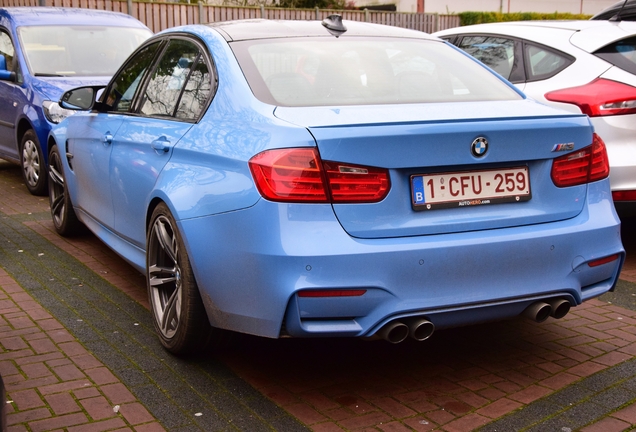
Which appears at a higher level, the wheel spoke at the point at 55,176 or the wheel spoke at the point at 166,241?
the wheel spoke at the point at 166,241

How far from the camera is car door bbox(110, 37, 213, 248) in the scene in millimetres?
4160

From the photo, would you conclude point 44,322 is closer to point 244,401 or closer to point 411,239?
point 244,401

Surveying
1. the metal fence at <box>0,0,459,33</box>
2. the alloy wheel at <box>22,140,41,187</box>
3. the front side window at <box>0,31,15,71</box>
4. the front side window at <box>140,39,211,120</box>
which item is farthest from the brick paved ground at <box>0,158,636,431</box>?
the metal fence at <box>0,0,459,33</box>

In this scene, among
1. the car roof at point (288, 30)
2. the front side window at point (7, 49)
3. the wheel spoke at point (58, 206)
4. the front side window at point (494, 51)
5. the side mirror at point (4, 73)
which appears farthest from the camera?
the front side window at point (7, 49)

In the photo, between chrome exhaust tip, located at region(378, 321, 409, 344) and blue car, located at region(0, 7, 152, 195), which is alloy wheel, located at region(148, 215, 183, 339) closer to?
chrome exhaust tip, located at region(378, 321, 409, 344)

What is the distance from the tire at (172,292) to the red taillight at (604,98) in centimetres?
315

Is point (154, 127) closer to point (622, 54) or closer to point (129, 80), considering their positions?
point (129, 80)

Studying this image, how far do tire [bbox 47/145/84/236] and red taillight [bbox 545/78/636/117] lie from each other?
378cm

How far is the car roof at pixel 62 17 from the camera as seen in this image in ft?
32.2

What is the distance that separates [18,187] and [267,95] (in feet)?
21.5

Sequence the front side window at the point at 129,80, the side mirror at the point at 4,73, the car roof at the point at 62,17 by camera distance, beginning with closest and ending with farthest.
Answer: the front side window at the point at 129,80 → the side mirror at the point at 4,73 → the car roof at the point at 62,17

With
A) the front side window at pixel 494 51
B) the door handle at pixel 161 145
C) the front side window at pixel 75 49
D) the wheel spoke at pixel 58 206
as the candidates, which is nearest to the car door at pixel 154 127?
the door handle at pixel 161 145

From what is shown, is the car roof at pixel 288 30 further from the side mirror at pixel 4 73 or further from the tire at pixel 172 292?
the side mirror at pixel 4 73

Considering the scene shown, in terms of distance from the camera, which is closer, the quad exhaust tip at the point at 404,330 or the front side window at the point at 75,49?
the quad exhaust tip at the point at 404,330
